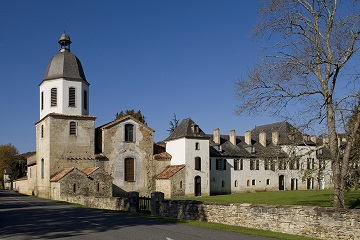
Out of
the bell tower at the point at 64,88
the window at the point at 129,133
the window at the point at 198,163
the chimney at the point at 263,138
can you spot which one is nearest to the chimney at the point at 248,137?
the chimney at the point at 263,138

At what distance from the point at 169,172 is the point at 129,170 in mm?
4500

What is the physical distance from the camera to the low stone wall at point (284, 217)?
1417 cm

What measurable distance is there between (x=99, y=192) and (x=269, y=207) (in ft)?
96.6

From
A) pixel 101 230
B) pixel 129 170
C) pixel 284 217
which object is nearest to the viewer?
pixel 101 230

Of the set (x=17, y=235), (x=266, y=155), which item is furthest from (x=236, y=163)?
(x=17, y=235)

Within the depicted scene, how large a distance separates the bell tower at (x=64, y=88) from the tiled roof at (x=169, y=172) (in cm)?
1084

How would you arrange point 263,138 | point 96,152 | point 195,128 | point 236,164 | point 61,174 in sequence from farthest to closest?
point 263,138, point 236,164, point 195,128, point 96,152, point 61,174

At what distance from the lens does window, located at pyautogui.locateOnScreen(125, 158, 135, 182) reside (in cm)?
4840

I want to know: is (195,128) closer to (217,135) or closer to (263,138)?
(217,135)

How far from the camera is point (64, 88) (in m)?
45.4

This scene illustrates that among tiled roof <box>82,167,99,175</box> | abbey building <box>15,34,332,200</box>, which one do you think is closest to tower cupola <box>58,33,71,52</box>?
abbey building <box>15,34,332,200</box>

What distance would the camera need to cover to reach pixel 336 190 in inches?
758

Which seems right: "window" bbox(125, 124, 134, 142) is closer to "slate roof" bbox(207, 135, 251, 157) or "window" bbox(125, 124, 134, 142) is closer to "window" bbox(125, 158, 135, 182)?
"window" bbox(125, 158, 135, 182)

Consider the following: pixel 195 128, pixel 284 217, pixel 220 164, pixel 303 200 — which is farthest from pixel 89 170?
pixel 284 217
